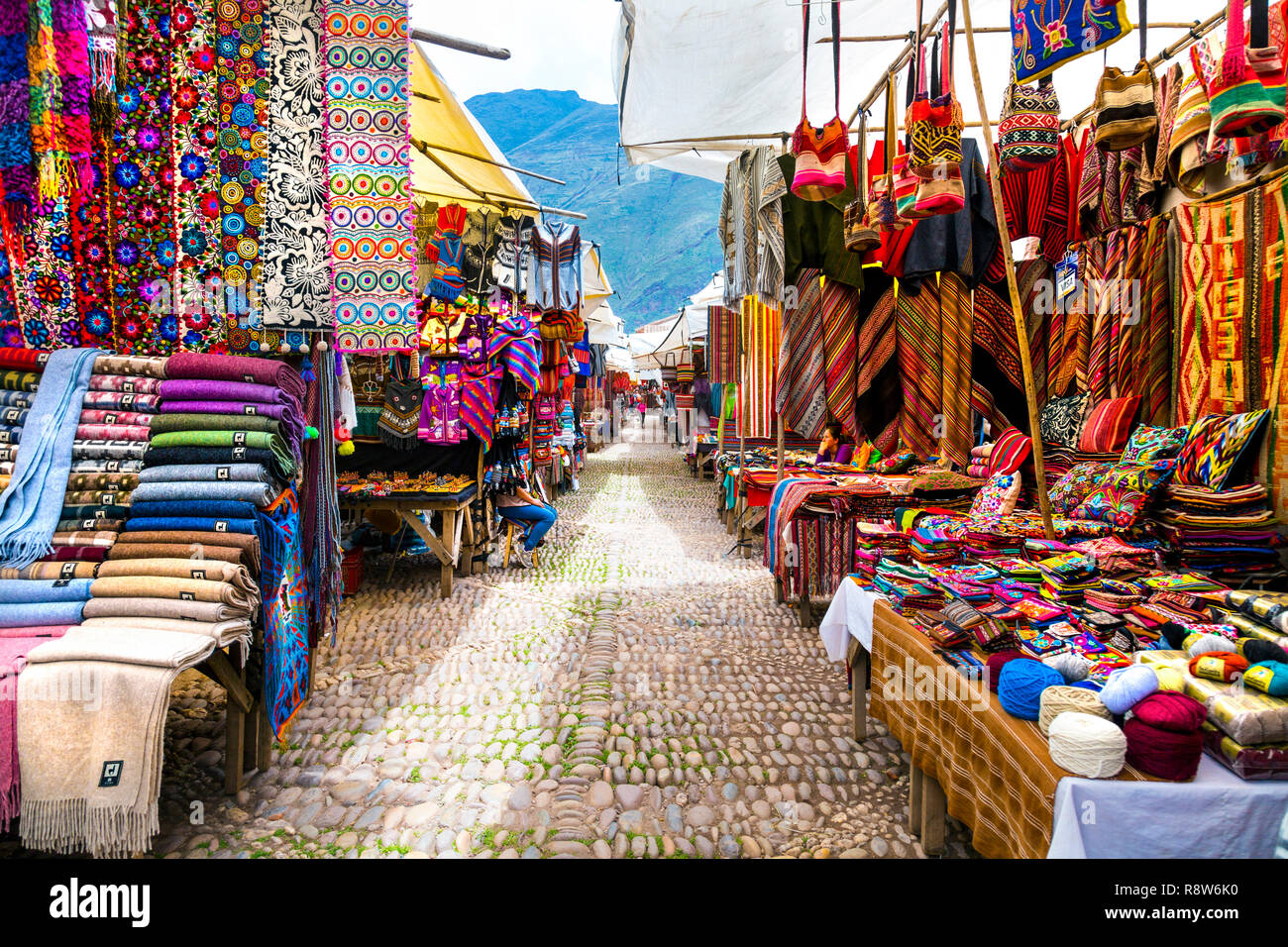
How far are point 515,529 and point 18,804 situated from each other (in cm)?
509

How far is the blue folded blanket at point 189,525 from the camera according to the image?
8.16 ft

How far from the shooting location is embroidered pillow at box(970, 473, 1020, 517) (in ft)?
11.4

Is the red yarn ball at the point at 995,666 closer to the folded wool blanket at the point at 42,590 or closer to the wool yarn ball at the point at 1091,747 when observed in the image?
the wool yarn ball at the point at 1091,747

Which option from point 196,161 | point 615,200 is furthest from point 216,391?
point 615,200

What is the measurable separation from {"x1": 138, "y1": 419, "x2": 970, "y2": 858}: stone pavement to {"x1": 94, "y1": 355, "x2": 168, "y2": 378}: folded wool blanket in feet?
5.35

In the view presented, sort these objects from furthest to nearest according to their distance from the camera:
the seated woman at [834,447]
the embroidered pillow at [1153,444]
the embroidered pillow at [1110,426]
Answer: the seated woman at [834,447] < the embroidered pillow at [1110,426] < the embroidered pillow at [1153,444]

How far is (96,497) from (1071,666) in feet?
10.7

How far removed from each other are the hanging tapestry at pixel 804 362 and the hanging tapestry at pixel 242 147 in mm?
3527

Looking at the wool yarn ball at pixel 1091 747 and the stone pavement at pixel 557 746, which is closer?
the wool yarn ball at pixel 1091 747

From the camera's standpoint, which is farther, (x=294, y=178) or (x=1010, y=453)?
(x=1010, y=453)

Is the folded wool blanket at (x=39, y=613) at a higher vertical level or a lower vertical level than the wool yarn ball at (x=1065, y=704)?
higher

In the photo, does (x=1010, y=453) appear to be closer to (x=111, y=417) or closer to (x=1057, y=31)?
(x=1057, y=31)

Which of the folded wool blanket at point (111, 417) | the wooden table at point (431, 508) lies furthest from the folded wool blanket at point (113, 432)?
the wooden table at point (431, 508)

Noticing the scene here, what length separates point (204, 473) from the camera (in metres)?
2.54
